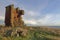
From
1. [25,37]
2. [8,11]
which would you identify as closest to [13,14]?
[8,11]

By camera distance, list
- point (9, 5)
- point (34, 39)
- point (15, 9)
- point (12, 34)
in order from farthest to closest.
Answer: point (15, 9) → point (9, 5) → point (34, 39) → point (12, 34)

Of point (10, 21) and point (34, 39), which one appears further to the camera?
point (10, 21)

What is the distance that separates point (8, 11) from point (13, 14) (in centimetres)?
156

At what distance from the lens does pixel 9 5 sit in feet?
117

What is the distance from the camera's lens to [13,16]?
1437 inches

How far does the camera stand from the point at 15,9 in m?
37.9

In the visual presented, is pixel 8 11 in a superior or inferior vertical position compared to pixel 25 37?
superior

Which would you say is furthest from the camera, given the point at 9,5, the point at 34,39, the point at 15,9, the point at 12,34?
the point at 15,9

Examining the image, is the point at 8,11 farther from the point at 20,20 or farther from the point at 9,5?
the point at 20,20

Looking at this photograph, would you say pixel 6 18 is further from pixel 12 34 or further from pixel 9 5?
pixel 12 34

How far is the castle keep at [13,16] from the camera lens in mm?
35750

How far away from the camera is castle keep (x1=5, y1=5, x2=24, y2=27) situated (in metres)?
35.8

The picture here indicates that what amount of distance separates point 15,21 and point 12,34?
43.1ft

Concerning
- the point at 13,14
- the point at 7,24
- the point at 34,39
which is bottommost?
the point at 34,39
